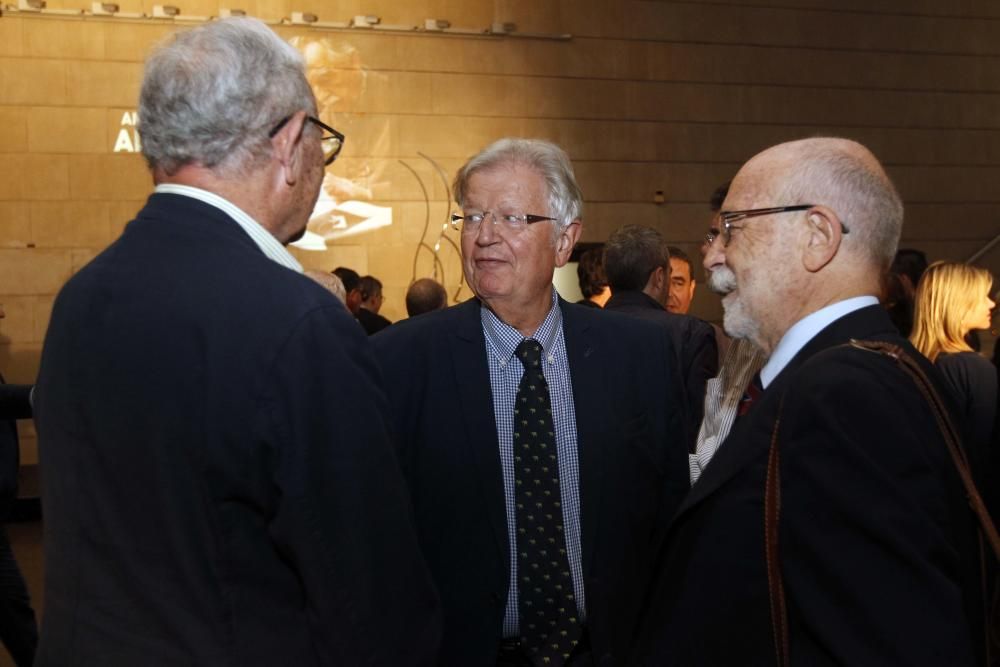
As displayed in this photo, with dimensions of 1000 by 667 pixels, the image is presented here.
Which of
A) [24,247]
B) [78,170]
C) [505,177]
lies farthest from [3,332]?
[505,177]

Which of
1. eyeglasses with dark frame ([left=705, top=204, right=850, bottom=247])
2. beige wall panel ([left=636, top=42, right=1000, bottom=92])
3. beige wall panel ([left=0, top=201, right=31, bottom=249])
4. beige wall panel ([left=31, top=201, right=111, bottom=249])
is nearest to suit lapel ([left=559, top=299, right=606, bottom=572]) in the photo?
eyeglasses with dark frame ([left=705, top=204, right=850, bottom=247])

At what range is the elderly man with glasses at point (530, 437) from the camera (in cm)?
225

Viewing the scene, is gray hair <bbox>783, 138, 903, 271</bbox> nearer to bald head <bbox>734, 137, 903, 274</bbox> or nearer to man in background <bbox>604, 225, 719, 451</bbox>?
bald head <bbox>734, 137, 903, 274</bbox>

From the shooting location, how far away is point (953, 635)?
1.38 m

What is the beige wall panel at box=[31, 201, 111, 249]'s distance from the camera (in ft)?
34.3

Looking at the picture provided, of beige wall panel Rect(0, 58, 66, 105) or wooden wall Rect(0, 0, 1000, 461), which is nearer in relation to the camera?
beige wall panel Rect(0, 58, 66, 105)

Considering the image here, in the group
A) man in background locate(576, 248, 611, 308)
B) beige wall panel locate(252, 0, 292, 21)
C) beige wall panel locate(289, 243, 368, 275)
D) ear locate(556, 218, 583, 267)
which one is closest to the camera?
ear locate(556, 218, 583, 267)

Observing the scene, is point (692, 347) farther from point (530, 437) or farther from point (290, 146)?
point (290, 146)

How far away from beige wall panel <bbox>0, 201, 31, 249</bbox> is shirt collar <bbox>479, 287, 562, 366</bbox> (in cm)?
915

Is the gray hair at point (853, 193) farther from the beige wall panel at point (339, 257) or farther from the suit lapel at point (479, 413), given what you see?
the beige wall panel at point (339, 257)

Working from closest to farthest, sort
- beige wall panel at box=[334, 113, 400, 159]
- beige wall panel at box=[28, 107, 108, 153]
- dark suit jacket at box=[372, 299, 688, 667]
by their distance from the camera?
dark suit jacket at box=[372, 299, 688, 667], beige wall panel at box=[28, 107, 108, 153], beige wall panel at box=[334, 113, 400, 159]

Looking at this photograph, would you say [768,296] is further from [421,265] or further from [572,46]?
[572,46]

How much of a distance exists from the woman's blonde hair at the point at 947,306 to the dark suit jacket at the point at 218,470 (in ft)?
12.3

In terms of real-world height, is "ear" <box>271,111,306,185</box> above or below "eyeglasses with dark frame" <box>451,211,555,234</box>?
above
